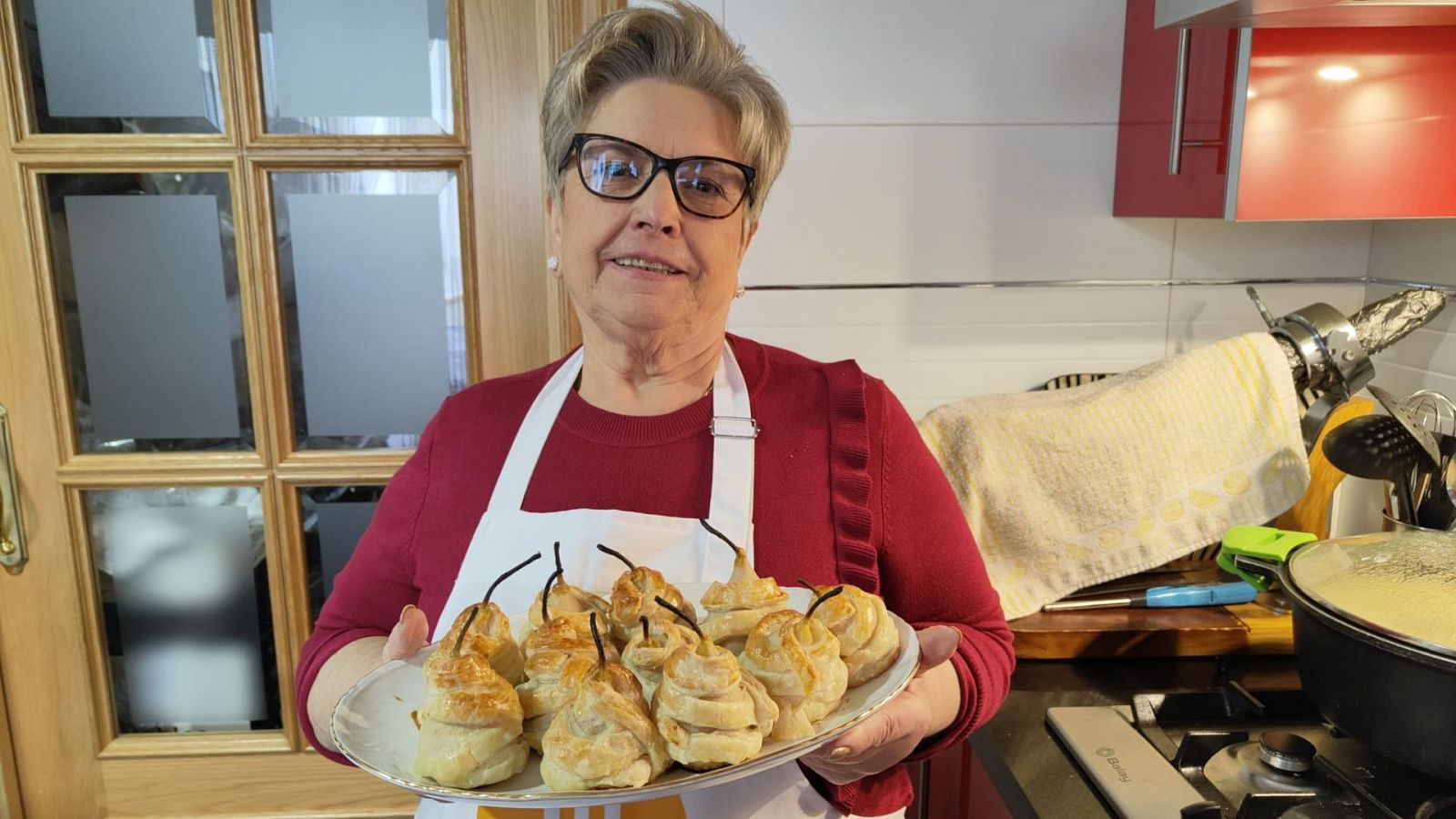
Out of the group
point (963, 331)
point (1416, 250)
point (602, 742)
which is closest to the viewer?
point (602, 742)

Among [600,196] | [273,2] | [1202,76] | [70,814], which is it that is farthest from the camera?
[70,814]

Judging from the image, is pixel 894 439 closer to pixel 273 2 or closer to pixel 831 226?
pixel 831 226

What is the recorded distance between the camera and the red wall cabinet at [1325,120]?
1.16 m

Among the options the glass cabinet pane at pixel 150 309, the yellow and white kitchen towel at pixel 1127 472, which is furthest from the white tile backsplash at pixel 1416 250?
the glass cabinet pane at pixel 150 309

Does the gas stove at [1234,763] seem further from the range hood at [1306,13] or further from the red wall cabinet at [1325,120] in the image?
the range hood at [1306,13]

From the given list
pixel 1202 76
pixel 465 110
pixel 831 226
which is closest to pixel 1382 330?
pixel 1202 76

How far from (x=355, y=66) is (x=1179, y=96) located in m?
1.26

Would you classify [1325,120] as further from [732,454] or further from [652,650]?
[652,650]

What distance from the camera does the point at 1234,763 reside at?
37.0 inches

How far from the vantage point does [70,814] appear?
1656 millimetres

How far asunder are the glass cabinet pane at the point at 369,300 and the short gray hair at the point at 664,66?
0.68 m

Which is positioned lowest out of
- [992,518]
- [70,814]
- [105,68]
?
[70,814]

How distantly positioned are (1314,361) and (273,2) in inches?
66.7

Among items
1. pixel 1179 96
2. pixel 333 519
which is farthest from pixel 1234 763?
pixel 333 519
